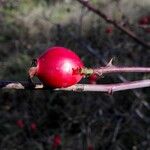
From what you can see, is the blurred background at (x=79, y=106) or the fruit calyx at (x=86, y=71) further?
the blurred background at (x=79, y=106)

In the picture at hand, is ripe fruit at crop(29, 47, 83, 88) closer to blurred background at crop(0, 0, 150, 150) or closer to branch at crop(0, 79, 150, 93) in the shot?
branch at crop(0, 79, 150, 93)

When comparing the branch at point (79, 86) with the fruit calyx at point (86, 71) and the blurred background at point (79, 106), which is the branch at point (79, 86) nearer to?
the fruit calyx at point (86, 71)

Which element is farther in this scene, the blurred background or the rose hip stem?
the blurred background

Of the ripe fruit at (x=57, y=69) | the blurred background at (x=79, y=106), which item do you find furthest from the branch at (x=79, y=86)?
the blurred background at (x=79, y=106)

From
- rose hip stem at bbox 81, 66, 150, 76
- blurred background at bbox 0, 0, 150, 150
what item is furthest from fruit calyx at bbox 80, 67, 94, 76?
blurred background at bbox 0, 0, 150, 150

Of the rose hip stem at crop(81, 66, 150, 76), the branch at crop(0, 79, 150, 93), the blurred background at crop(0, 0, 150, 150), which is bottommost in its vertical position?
the blurred background at crop(0, 0, 150, 150)

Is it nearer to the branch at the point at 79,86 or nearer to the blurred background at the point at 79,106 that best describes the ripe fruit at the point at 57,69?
the branch at the point at 79,86

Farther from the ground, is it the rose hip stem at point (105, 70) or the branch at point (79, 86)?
the rose hip stem at point (105, 70)

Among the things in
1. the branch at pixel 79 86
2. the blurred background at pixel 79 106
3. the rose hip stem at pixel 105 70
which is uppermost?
the rose hip stem at pixel 105 70

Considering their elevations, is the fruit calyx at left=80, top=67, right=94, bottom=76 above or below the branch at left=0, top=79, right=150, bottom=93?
above

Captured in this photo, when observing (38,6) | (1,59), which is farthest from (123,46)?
(38,6)
